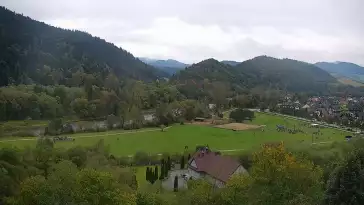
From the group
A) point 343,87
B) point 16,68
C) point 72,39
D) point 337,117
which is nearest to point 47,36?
point 72,39

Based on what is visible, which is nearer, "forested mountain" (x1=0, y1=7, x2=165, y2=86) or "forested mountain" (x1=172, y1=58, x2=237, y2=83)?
"forested mountain" (x1=0, y1=7, x2=165, y2=86)

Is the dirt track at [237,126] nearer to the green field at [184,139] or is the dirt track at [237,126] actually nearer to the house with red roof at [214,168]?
the green field at [184,139]

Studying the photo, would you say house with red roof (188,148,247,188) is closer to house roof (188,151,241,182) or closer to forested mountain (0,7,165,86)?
house roof (188,151,241,182)

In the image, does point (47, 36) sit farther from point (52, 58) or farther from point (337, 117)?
point (337, 117)

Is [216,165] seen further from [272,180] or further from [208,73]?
[208,73]

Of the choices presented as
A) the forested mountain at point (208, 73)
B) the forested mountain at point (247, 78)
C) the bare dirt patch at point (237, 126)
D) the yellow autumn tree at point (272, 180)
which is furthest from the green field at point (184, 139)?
the forested mountain at point (247, 78)

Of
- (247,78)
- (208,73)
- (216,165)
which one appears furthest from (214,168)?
(247,78)

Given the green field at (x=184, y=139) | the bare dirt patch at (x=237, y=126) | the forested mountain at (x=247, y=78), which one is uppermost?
the forested mountain at (x=247, y=78)

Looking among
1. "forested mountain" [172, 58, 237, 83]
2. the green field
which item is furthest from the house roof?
"forested mountain" [172, 58, 237, 83]
